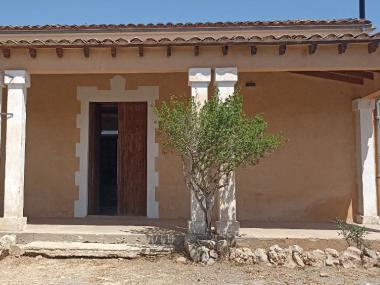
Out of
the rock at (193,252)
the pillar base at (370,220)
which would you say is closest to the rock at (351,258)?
the pillar base at (370,220)

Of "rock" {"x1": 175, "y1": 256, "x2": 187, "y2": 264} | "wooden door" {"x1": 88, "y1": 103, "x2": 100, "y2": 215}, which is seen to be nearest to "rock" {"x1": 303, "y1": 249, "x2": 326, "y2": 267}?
"rock" {"x1": 175, "y1": 256, "x2": 187, "y2": 264}

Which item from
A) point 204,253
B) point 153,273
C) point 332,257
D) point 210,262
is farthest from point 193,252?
point 332,257

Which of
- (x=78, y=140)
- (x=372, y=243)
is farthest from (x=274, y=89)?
(x=78, y=140)

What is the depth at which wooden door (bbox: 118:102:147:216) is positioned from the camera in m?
8.61

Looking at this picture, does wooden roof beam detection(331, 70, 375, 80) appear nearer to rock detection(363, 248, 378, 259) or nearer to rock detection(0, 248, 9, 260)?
rock detection(363, 248, 378, 259)

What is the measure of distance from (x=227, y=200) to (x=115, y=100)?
3.31 meters

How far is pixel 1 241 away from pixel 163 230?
2.41m

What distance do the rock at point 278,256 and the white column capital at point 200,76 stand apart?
8.96 feet

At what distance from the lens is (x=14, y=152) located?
265 inches

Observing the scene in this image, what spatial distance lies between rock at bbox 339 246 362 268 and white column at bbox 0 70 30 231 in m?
4.84

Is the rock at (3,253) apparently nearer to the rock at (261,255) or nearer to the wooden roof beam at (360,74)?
the rock at (261,255)

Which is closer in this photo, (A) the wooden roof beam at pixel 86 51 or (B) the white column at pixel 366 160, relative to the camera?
(A) the wooden roof beam at pixel 86 51

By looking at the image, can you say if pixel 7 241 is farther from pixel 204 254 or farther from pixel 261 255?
pixel 261 255

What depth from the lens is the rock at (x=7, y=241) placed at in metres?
6.17
